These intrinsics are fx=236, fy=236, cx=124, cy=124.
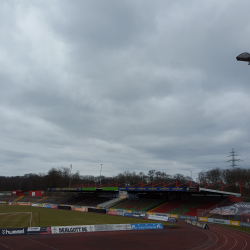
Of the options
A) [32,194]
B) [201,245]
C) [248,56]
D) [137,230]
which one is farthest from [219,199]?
[32,194]

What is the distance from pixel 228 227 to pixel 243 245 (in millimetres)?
16228

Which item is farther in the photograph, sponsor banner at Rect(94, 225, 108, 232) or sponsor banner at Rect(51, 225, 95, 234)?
sponsor banner at Rect(94, 225, 108, 232)

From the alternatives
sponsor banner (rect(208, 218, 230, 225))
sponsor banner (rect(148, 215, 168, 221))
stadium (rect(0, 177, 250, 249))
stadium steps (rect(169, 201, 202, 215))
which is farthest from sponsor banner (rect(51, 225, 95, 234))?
stadium steps (rect(169, 201, 202, 215))

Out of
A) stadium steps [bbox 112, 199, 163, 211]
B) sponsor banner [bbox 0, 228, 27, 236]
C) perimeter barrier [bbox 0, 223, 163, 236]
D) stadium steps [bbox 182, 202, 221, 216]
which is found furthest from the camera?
stadium steps [bbox 112, 199, 163, 211]

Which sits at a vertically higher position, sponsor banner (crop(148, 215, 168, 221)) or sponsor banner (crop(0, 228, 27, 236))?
sponsor banner (crop(0, 228, 27, 236))

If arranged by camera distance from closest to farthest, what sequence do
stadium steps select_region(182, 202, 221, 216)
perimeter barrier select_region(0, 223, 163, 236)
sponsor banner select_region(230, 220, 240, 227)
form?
perimeter barrier select_region(0, 223, 163, 236) < sponsor banner select_region(230, 220, 240, 227) < stadium steps select_region(182, 202, 221, 216)

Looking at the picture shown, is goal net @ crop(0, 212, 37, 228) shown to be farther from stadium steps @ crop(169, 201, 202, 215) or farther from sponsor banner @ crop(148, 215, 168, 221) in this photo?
stadium steps @ crop(169, 201, 202, 215)

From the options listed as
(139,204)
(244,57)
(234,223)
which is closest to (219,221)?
(234,223)

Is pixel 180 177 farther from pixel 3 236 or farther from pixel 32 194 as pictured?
pixel 3 236

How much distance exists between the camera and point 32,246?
2286cm

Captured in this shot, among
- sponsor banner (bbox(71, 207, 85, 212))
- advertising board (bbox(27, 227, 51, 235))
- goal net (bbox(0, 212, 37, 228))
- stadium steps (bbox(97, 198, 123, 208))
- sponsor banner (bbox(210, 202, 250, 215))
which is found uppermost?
sponsor banner (bbox(210, 202, 250, 215))

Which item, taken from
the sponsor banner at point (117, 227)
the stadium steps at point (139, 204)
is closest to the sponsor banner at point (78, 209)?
the stadium steps at point (139, 204)

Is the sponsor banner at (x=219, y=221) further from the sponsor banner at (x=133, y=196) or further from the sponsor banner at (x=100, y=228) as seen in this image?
the sponsor banner at (x=133, y=196)

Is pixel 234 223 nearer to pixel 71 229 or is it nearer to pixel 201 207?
pixel 201 207
